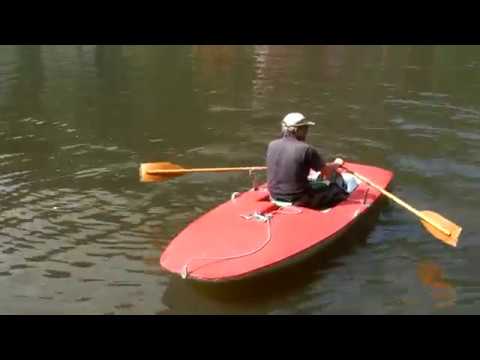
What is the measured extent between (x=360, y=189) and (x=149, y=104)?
30.4 ft

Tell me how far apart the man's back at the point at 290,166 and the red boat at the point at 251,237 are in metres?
0.22

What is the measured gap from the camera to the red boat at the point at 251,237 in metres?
7.20

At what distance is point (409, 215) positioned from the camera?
10.1 meters

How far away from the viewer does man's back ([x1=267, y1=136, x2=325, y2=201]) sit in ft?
27.3

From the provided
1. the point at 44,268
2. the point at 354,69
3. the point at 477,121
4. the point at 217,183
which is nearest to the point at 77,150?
the point at 217,183

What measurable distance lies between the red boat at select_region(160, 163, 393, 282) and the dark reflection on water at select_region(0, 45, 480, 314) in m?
0.44

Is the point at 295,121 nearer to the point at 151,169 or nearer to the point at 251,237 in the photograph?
→ the point at 251,237

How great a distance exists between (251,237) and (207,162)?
5.14 meters

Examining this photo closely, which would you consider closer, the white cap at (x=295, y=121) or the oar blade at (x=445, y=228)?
the oar blade at (x=445, y=228)

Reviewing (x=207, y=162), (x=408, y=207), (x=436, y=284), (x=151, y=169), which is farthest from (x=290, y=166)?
(x=207, y=162)

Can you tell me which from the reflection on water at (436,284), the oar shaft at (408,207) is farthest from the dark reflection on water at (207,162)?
the oar shaft at (408,207)

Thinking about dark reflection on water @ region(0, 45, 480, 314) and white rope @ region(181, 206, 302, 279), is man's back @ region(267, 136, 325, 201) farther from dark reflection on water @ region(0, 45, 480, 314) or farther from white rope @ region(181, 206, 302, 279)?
dark reflection on water @ region(0, 45, 480, 314)

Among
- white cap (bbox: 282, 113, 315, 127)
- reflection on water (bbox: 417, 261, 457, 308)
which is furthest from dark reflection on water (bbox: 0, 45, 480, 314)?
white cap (bbox: 282, 113, 315, 127)

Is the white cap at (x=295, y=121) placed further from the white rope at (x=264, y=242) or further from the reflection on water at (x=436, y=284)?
the reflection on water at (x=436, y=284)
